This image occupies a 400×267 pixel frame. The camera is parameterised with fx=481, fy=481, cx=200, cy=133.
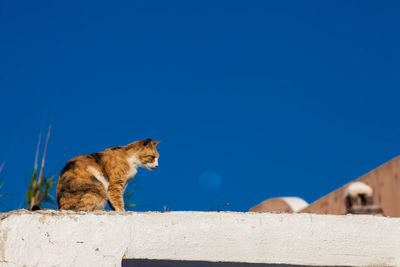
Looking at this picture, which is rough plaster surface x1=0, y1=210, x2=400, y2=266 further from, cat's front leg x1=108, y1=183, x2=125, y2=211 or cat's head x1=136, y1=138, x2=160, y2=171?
cat's head x1=136, y1=138, x2=160, y2=171

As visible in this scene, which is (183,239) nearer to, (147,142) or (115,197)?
(115,197)

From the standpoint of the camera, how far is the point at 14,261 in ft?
11.0

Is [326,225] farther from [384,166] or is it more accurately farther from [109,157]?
[109,157]

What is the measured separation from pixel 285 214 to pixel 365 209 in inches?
53.0

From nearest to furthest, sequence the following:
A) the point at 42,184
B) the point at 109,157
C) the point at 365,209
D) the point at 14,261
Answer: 1. the point at 14,261
2. the point at 365,209
3. the point at 109,157
4. the point at 42,184

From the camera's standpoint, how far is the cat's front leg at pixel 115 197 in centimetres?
498

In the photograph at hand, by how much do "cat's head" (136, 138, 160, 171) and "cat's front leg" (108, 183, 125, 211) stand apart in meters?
0.69

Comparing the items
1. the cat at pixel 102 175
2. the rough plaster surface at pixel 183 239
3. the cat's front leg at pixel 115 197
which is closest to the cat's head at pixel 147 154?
the cat at pixel 102 175

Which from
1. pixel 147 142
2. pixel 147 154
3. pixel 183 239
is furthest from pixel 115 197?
pixel 183 239

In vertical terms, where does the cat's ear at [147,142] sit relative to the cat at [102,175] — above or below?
above

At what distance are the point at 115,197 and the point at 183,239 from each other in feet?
5.83

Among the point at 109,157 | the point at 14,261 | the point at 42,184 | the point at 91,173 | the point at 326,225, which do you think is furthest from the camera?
the point at 42,184

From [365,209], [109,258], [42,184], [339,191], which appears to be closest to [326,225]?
[365,209]

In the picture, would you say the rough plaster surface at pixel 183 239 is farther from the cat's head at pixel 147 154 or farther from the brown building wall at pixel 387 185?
the cat's head at pixel 147 154
